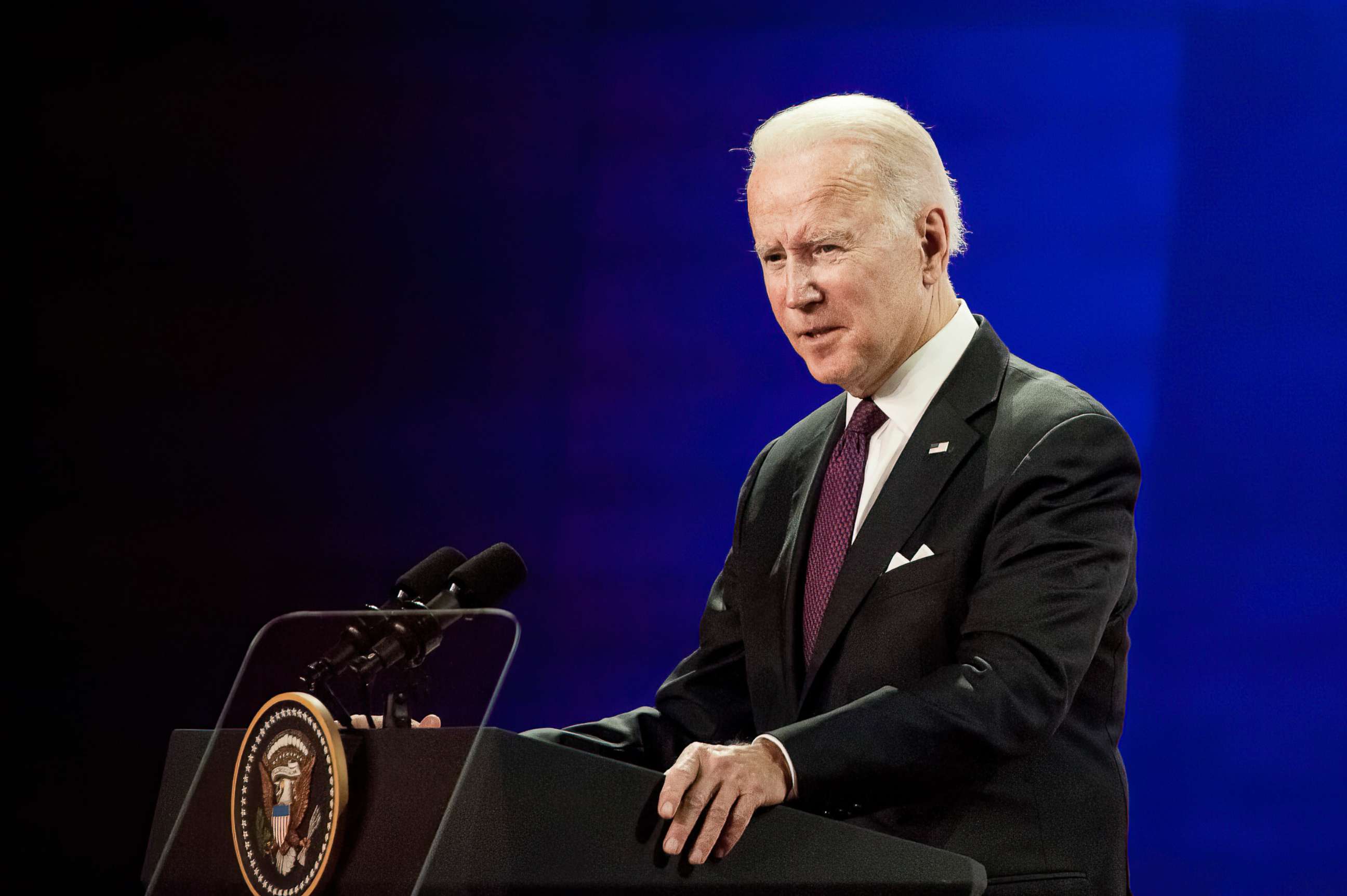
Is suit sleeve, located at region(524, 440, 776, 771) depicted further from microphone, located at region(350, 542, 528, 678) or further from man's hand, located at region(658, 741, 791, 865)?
man's hand, located at region(658, 741, 791, 865)

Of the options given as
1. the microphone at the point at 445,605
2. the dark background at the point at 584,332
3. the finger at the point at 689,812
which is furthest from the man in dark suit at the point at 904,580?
the dark background at the point at 584,332

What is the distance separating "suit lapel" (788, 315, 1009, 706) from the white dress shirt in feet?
0.11

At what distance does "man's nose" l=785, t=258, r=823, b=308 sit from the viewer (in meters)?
1.84

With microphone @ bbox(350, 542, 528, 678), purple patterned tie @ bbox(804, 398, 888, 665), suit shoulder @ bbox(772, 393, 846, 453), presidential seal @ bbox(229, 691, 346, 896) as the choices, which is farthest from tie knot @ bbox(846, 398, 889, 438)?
presidential seal @ bbox(229, 691, 346, 896)

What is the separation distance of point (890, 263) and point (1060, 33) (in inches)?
47.1

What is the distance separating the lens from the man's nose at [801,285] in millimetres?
1838

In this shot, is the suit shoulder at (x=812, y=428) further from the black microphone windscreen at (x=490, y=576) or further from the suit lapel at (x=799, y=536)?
the black microphone windscreen at (x=490, y=576)

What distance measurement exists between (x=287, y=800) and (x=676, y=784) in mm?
325

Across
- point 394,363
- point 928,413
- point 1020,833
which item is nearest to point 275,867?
point 1020,833

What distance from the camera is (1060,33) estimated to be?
9.16 feet

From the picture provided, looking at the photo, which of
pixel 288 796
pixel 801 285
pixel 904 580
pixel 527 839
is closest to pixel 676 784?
pixel 527 839

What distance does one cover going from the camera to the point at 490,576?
147 centimetres

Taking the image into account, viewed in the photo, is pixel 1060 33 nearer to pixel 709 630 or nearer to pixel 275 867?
pixel 709 630

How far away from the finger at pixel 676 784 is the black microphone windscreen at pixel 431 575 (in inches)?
14.8
